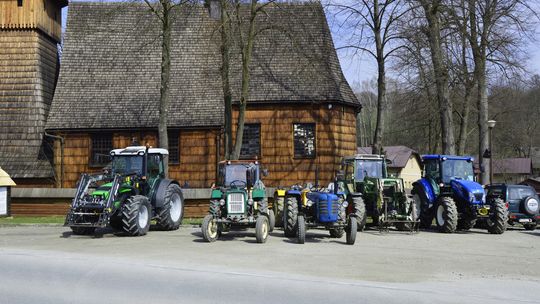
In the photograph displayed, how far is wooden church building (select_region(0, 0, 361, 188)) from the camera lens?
29156 mm

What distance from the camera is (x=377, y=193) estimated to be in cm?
1881

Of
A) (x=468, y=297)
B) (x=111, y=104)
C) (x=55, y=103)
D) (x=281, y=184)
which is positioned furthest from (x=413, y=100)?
(x=468, y=297)

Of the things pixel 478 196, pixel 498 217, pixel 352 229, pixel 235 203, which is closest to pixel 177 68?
pixel 235 203

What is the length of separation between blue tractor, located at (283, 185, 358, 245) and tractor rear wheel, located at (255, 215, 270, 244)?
2.85 ft

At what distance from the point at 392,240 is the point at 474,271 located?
17.0 feet

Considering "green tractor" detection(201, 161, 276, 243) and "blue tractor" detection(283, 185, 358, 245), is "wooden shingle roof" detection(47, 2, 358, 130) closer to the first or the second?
"green tractor" detection(201, 161, 276, 243)

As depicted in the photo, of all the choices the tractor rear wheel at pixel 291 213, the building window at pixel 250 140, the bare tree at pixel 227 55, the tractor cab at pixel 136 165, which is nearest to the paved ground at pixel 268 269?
the tractor rear wheel at pixel 291 213

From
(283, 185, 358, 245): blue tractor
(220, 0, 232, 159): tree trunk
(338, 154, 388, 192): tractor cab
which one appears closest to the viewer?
(283, 185, 358, 245): blue tractor

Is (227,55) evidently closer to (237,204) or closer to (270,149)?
(270,149)

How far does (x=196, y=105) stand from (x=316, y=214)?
1521 cm

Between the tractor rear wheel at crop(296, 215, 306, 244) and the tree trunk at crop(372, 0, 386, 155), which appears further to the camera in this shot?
the tree trunk at crop(372, 0, 386, 155)

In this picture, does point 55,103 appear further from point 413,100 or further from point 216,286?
point 216,286

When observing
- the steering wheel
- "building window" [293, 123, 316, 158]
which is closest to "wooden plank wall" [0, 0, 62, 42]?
"building window" [293, 123, 316, 158]

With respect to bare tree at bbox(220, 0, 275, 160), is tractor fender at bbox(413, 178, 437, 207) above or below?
below
